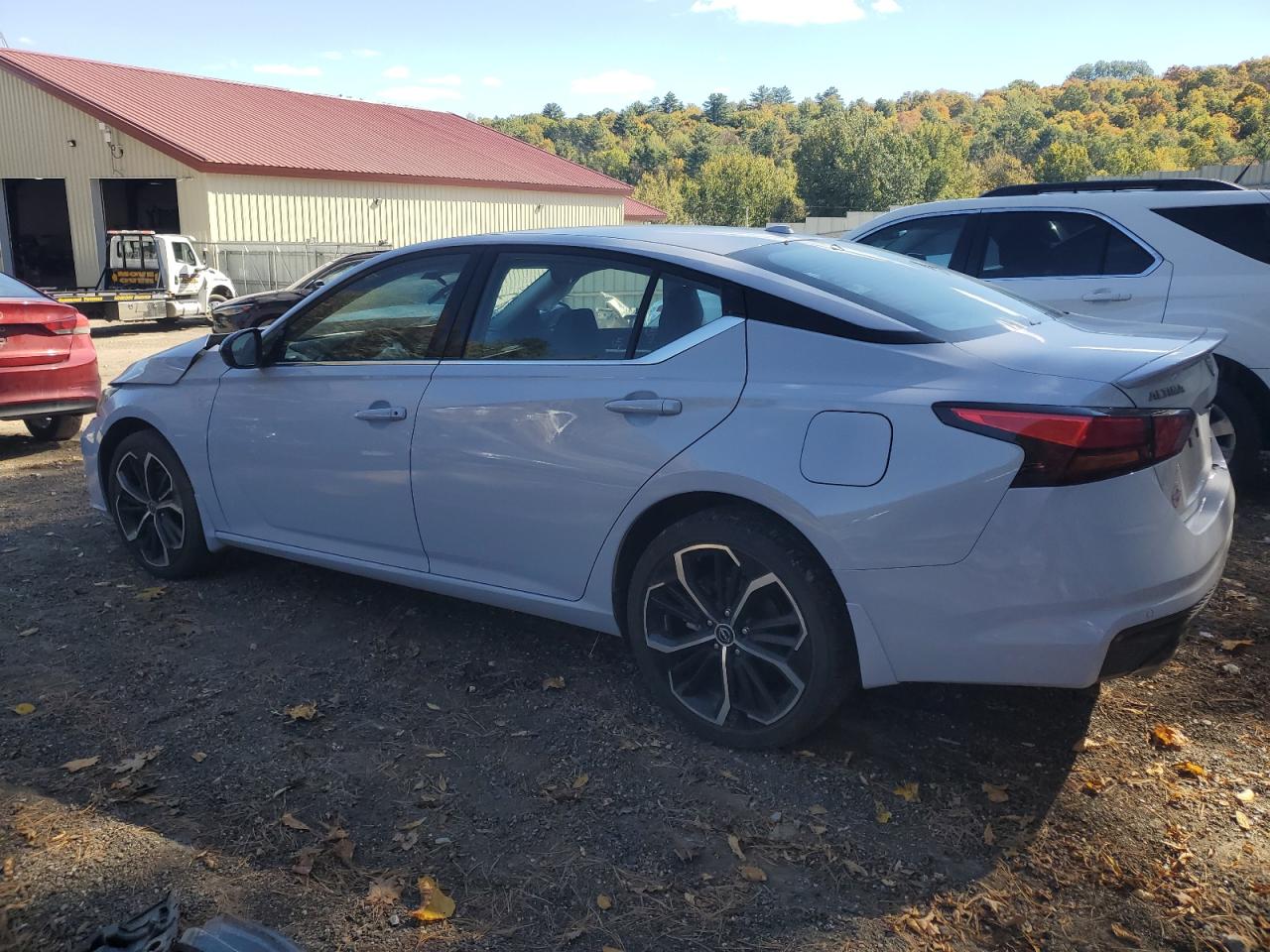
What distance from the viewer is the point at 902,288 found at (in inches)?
145

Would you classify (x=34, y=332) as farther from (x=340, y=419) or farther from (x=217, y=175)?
(x=217, y=175)

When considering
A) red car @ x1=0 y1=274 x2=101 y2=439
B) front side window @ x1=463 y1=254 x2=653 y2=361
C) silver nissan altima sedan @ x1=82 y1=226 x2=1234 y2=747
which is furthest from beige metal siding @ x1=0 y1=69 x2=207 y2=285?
front side window @ x1=463 y1=254 x2=653 y2=361

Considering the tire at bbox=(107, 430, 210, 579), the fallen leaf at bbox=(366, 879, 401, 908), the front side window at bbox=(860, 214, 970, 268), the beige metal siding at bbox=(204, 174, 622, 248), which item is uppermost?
the beige metal siding at bbox=(204, 174, 622, 248)

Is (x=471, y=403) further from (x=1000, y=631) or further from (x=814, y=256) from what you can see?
(x=1000, y=631)

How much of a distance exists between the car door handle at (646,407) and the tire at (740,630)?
35 cm

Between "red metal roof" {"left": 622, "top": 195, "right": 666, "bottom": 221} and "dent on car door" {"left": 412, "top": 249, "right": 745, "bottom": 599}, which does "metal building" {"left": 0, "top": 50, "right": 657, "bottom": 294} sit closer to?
"red metal roof" {"left": 622, "top": 195, "right": 666, "bottom": 221}

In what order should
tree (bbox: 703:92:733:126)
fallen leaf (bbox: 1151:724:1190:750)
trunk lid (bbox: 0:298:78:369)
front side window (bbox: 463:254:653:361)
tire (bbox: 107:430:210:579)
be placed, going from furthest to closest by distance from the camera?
1. tree (bbox: 703:92:733:126)
2. trunk lid (bbox: 0:298:78:369)
3. tire (bbox: 107:430:210:579)
4. front side window (bbox: 463:254:653:361)
5. fallen leaf (bbox: 1151:724:1190:750)

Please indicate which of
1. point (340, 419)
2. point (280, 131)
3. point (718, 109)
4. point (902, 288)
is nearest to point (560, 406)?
point (340, 419)

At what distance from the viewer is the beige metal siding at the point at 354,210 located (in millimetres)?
27812

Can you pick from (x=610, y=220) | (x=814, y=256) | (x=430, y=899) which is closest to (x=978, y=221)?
Answer: (x=814, y=256)

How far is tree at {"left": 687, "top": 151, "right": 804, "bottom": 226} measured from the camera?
2653 inches

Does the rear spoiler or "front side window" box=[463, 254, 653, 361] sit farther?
"front side window" box=[463, 254, 653, 361]

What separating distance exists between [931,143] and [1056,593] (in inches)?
3104

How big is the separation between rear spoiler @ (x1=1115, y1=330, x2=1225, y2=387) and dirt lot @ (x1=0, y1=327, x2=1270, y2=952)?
50.2 inches
